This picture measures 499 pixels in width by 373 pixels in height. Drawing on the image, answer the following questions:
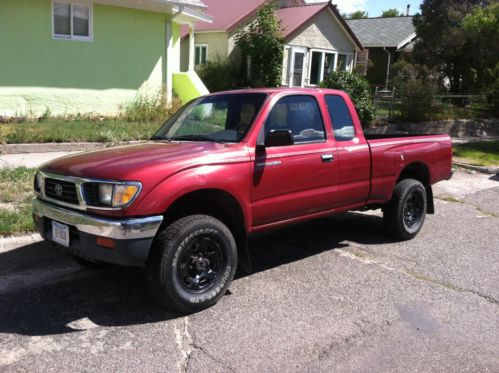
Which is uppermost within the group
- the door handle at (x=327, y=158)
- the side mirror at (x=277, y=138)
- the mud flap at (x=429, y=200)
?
the side mirror at (x=277, y=138)

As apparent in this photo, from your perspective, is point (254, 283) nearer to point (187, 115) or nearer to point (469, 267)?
point (187, 115)

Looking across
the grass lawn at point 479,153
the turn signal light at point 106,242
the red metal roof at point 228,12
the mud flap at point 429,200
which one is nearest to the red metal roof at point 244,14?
the red metal roof at point 228,12

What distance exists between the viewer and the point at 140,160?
13.6 ft

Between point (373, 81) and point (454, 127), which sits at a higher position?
point (373, 81)

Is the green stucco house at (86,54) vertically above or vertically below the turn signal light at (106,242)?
above

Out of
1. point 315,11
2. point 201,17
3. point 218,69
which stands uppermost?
point 315,11

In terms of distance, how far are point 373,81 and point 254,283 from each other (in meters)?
32.0

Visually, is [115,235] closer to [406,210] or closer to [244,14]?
[406,210]

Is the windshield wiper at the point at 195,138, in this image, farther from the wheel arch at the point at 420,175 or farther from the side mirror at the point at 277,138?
the wheel arch at the point at 420,175

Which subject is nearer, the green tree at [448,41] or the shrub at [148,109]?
the shrub at [148,109]

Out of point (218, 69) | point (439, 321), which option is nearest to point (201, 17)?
point (218, 69)

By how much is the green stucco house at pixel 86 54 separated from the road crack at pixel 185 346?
1004cm

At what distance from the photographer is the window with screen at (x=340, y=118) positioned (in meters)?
5.57

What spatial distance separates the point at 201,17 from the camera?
15914 mm
